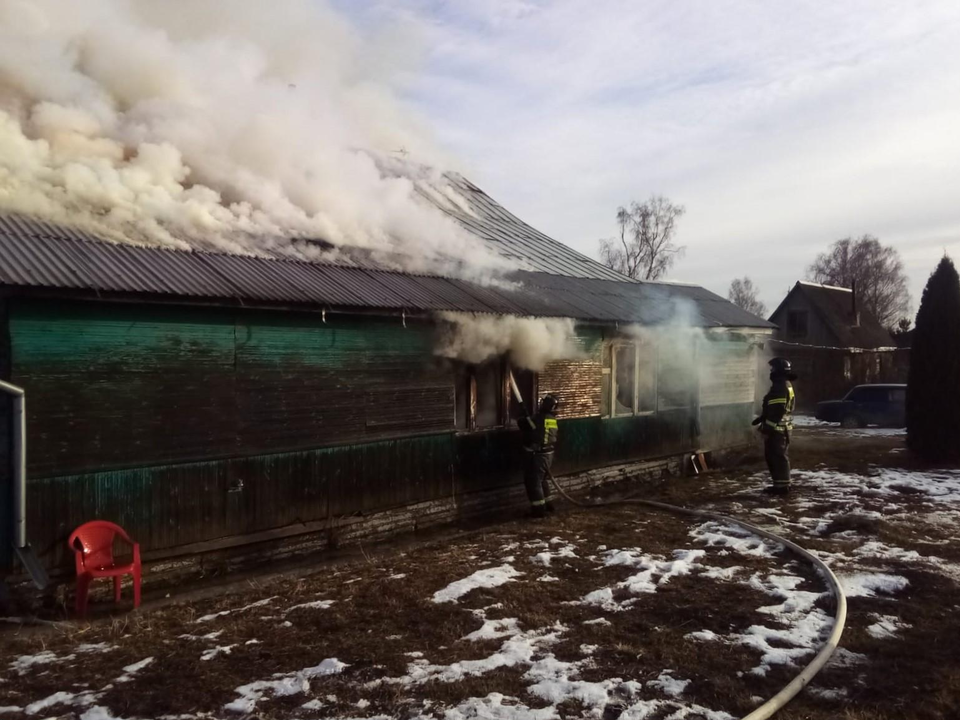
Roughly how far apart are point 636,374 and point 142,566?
831cm

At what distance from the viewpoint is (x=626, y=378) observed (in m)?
11.8

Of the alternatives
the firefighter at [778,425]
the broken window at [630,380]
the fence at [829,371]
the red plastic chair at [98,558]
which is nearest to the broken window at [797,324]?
the fence at [829,371]

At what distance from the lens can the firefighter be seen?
10547mm

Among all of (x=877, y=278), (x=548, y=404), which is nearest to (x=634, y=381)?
(x=548, y=404)

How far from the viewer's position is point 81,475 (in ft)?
18.7

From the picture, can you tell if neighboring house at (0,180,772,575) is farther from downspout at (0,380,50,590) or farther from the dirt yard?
the dirt yard

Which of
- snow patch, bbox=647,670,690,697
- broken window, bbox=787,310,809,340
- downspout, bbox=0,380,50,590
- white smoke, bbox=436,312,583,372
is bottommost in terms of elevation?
snow patch, bbox=647,670,690,697

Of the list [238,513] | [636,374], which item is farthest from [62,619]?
[636,374]

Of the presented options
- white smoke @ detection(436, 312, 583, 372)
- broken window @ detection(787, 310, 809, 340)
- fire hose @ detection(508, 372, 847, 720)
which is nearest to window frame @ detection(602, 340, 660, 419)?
white smoke @ detection(436, 312, 583, 372)

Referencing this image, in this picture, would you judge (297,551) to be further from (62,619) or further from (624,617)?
(624,617)

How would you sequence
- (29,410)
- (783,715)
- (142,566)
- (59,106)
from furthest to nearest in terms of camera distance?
(59,106), (142,566), (29,410), (783,715)

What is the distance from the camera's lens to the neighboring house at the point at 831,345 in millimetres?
27969

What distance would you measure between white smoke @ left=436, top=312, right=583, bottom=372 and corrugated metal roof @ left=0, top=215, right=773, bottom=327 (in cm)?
16

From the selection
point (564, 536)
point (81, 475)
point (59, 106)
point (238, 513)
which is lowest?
point (564, 536)
